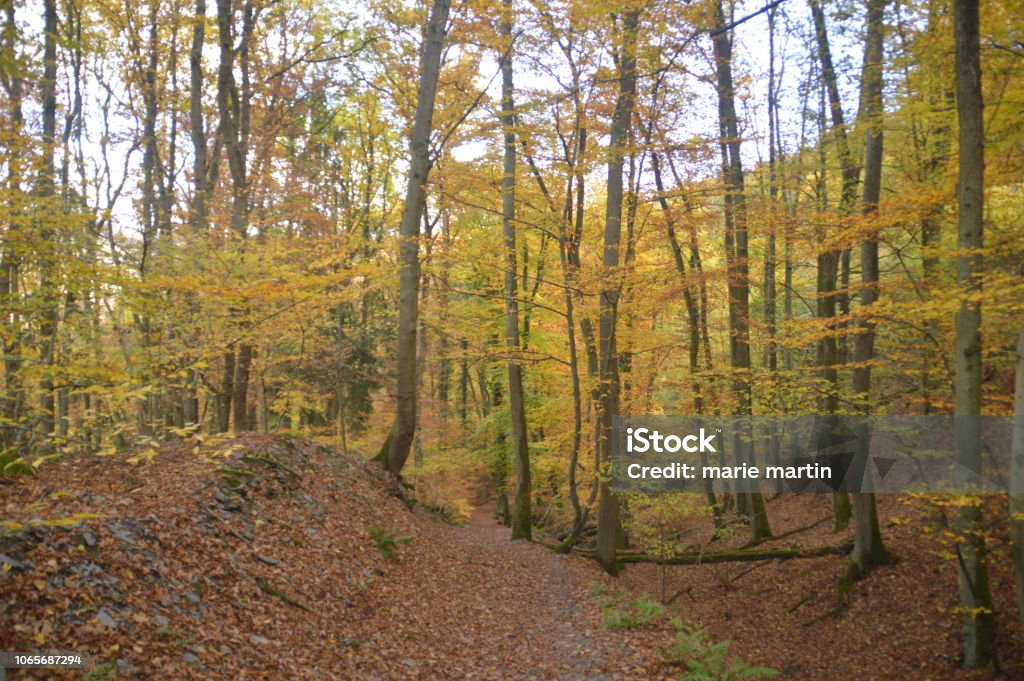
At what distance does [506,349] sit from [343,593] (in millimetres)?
7019

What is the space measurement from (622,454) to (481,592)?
12.7ft

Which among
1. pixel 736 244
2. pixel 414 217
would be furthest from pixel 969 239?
pixel 414 217

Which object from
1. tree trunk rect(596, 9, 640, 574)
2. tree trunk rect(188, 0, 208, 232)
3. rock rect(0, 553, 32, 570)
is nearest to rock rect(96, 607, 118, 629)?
rock rect(0, 553, 32, 570)

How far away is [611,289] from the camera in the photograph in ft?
34.7

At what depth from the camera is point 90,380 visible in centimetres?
636

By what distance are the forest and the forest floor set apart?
0.14 feet

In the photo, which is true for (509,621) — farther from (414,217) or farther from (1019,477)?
(414,217)

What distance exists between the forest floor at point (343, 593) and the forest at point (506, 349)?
1.6 inches

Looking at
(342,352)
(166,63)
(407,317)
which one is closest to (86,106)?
(166,63)

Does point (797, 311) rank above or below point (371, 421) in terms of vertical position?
above

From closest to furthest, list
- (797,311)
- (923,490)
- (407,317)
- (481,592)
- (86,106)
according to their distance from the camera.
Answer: (923,490), (481,592), (407,317), (86,106), (797,311)

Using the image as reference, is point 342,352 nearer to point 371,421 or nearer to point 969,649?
point 371,421

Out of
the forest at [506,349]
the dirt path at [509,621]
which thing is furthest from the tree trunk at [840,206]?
the dirt path at [509,621]

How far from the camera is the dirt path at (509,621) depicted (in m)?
6.20
